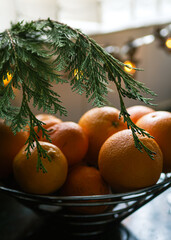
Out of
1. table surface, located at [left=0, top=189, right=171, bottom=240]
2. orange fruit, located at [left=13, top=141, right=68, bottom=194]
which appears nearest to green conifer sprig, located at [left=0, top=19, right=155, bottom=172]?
orange fruit, located at [left=13, top=141, right=68, bottom=194]

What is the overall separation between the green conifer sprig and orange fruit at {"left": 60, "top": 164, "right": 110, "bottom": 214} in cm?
8

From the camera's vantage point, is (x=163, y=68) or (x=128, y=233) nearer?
(x=128, y=233)

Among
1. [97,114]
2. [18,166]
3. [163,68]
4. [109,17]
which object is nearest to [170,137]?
[97,114]

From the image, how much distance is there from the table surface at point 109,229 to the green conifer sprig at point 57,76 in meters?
0.16

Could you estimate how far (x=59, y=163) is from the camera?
400mm

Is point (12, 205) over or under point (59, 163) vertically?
under

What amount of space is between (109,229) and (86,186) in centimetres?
9

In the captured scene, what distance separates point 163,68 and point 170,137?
214 cm

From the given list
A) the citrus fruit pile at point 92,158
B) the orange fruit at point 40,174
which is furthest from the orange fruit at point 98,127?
the orange fruit at point 40,174

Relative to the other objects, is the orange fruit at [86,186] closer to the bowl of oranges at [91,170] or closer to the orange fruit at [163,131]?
the bowl of oranges at [91,170]

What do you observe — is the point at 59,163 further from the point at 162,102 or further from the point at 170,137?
the point at 162,102

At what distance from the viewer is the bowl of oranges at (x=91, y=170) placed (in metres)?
0.38

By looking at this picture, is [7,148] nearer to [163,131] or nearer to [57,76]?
[57,76]

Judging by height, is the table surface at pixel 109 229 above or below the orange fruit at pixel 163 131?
below
